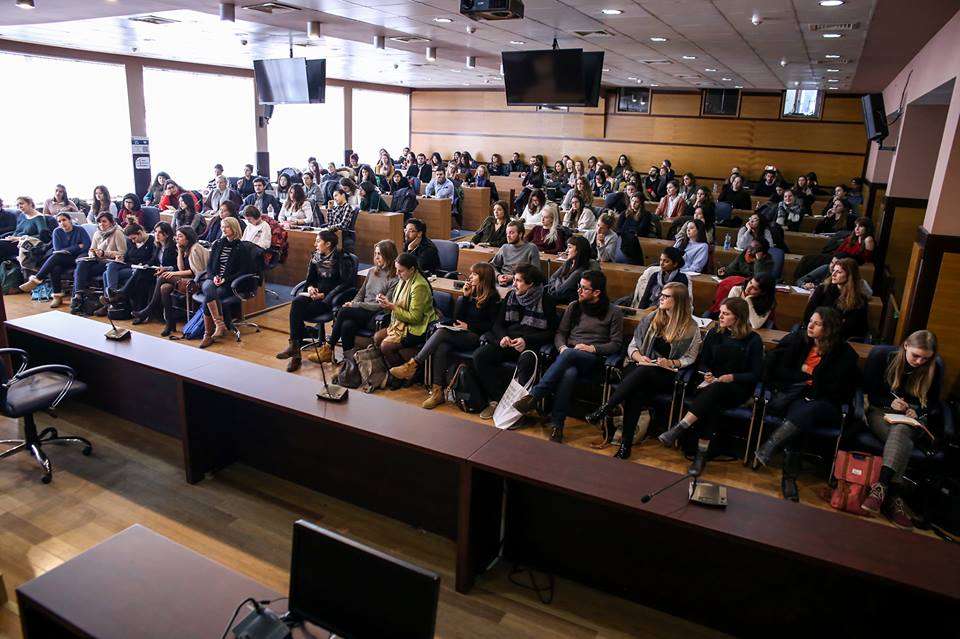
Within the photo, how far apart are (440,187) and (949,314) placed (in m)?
8.38

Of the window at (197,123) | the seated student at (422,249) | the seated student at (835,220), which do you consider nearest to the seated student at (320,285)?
the seated student at (422,249)

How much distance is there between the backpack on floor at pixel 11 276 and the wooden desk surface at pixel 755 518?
26.6 feet

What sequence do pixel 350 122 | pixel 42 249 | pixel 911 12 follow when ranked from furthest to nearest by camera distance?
1. pixel 350 122
2. pixel 42 249
3. pixel 911 12

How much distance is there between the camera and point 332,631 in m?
1.91

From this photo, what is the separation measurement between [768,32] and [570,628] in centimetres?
601

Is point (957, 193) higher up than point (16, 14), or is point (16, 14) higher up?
point (16, 14)

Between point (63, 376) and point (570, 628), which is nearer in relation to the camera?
point (570, 628)

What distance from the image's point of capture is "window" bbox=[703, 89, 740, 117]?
14602 millimetres

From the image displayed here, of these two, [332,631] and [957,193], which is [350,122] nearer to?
[957,193]

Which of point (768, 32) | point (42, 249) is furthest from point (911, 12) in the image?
point (42, 249)

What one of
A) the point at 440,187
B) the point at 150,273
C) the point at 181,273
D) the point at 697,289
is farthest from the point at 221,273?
the point at 440,187

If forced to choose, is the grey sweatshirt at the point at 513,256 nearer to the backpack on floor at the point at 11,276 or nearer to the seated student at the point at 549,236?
the seated student at the point at 549,236

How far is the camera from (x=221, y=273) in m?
6.57

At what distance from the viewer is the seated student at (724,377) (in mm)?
4309
